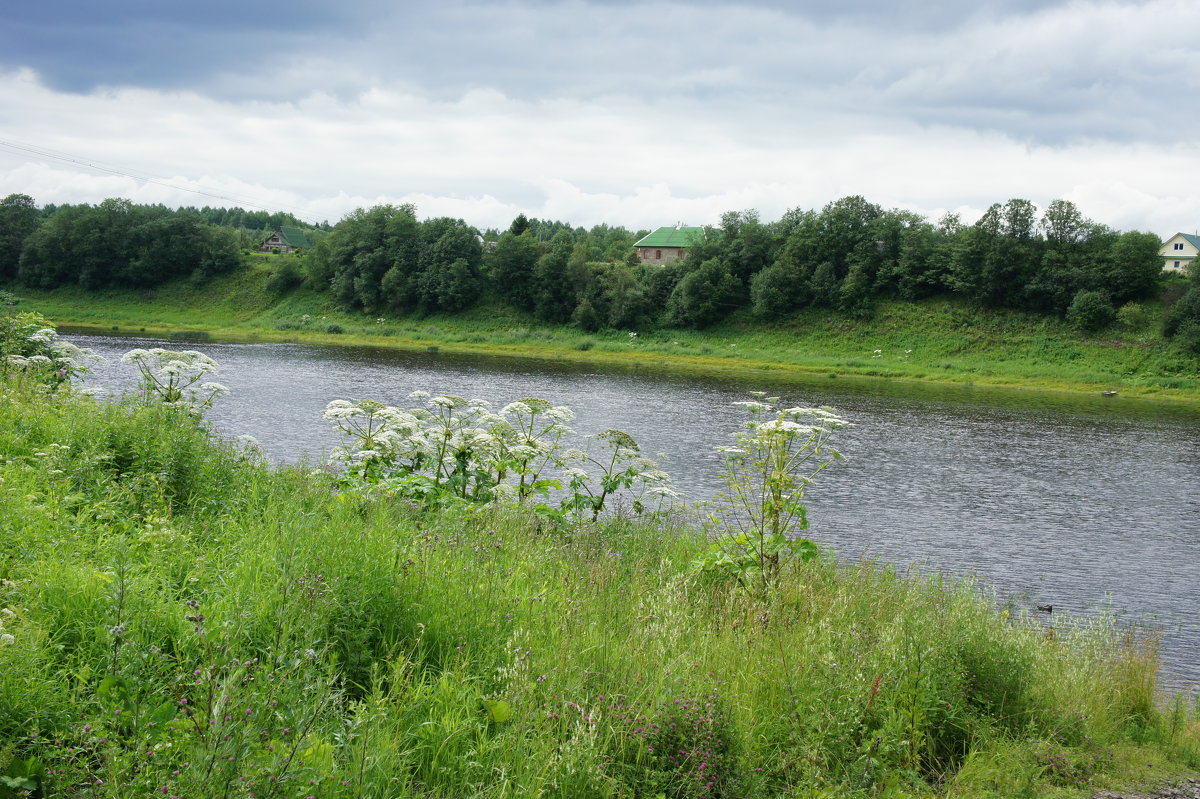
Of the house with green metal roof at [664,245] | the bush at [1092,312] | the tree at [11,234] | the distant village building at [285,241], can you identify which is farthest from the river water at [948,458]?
the distant village building at [285,241]

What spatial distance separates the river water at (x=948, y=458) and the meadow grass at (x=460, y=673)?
5.45 meters

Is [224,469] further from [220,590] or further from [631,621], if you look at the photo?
[631,621]

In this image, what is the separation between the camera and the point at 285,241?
475ft

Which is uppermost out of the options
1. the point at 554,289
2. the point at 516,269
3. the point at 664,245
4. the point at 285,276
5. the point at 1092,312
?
the point at 664,245

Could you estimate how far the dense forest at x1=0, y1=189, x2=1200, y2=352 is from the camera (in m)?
73.8

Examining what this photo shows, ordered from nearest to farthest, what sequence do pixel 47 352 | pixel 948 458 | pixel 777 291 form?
pixel 47 352 → pixel 948 458 → pixel 777 291

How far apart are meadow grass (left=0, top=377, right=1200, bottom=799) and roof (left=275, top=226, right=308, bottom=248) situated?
14860cm

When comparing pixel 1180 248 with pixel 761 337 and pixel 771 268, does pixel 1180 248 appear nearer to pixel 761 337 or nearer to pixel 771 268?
pixel 771 268

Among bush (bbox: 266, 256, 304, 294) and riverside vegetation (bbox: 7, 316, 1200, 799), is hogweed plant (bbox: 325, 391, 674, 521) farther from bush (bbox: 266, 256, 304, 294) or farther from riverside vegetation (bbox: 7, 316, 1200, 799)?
bush (bbox: 266, 256, 304, 294)

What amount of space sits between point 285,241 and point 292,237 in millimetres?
5194

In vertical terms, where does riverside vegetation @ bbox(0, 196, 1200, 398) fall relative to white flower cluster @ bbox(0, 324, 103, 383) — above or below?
above

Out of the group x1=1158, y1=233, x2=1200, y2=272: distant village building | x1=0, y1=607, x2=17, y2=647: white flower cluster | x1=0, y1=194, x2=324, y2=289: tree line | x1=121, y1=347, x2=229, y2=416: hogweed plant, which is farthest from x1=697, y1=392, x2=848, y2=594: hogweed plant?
x1=1158, y1=233, x2=1200, y2=272: distant village building

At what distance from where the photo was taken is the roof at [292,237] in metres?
146

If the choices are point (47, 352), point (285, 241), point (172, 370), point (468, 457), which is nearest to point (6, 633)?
point (468, 457)
